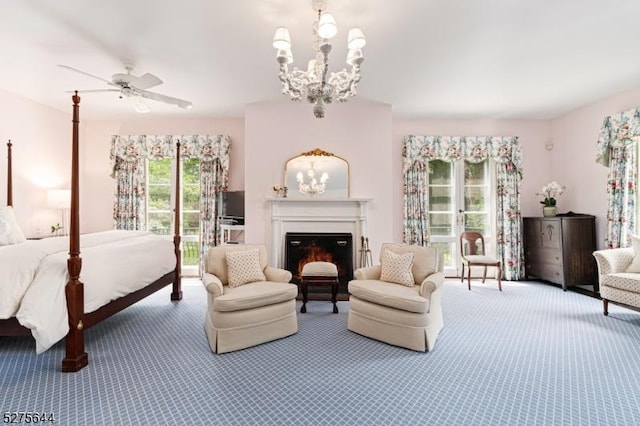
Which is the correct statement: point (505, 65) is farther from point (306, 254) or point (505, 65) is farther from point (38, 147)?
point (38, 147)

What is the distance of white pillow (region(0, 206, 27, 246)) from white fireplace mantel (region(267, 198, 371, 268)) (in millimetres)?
2974

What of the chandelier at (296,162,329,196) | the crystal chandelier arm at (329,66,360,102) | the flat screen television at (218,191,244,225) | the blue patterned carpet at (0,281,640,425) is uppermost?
the crystal chandelier arm at (329,66,360,102)

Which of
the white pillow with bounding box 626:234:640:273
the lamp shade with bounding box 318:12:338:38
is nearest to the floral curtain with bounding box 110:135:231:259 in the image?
the lamp shade with bounding box 318:12:338:38

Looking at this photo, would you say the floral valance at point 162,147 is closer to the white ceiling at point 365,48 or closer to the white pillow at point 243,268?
the white ceiling at point 365,48

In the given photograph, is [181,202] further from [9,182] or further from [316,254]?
[316,254]

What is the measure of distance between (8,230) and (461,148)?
6507 mm

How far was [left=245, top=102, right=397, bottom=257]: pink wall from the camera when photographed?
5043 mm

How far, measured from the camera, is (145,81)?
10.9 ft

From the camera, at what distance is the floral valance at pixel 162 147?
228 inches

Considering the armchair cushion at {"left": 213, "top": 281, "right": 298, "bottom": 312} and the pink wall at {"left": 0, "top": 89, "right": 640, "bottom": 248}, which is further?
the pink wall at {"left": 0, "top": 89, "right": 640, "bottom": 248}

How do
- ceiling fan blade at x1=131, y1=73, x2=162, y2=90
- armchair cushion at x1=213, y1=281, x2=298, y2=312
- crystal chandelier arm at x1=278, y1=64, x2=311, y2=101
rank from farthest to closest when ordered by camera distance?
ceiling fan blade at x1=131, y1=73, x2=162, y2=90, armchair cushion at x1=213, y1=281, x2=298, y2=312, crystal chandelier arm at x1=278, y1=64, x2=311, y2=101

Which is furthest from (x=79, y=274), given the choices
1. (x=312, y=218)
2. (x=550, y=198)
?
(x=550, y=198)

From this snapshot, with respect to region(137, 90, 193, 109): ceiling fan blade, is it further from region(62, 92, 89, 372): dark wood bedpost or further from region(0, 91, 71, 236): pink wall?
region(0, 91, 71, 236): pink wall

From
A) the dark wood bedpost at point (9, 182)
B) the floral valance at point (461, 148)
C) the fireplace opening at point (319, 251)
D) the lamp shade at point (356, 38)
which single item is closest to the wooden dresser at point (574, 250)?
the floral valance at point (461, 148)
